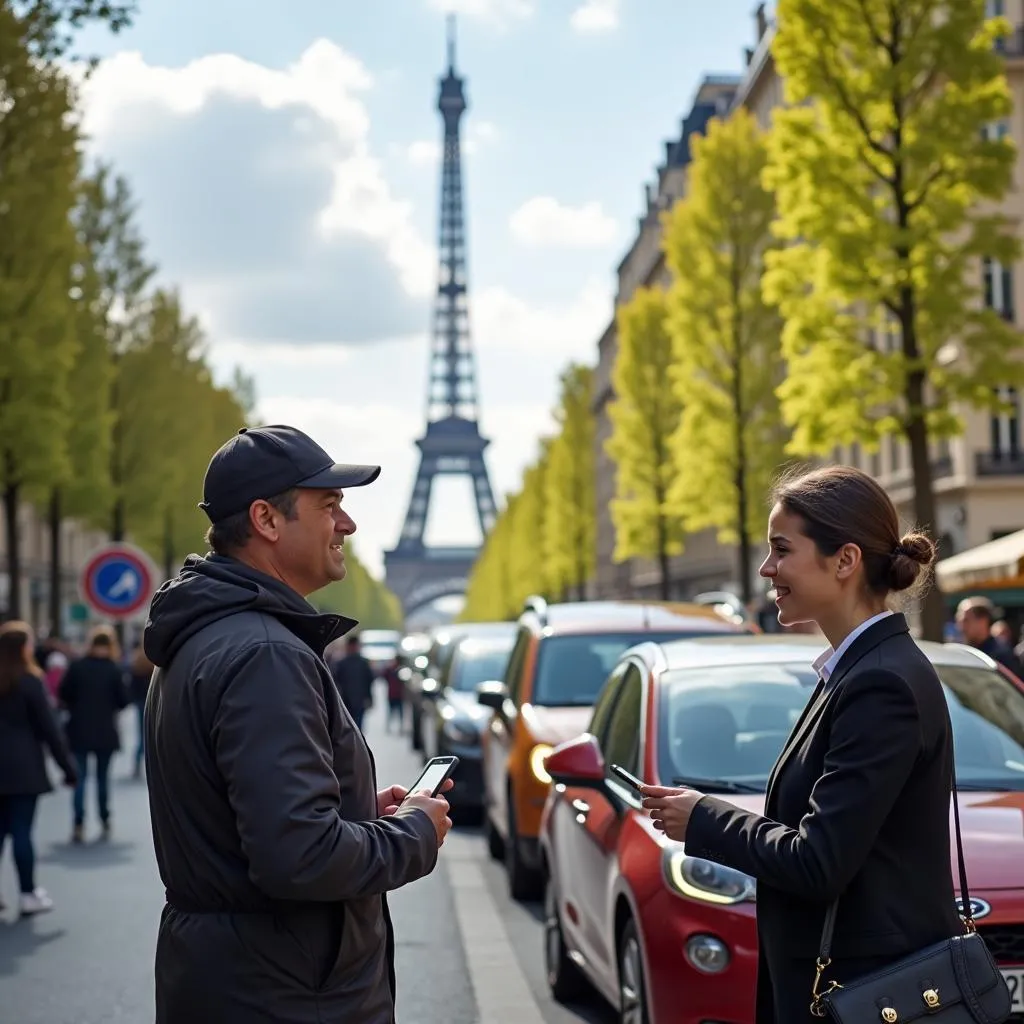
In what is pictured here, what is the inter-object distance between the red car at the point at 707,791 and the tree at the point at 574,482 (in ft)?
228

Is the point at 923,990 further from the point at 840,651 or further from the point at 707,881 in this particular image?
the point at 707,881

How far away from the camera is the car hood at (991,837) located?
5.61m

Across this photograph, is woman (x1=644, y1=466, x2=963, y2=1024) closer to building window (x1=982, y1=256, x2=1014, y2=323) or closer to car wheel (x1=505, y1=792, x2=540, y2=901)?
car wheel (x1=505, y1=792, x2=540, y2=901)

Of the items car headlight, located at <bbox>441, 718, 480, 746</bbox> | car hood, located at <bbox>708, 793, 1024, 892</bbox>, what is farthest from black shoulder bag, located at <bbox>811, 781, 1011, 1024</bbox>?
car headlight, located at <bbox>441, 718, 480, 746</bbox>

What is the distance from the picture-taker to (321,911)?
331cm

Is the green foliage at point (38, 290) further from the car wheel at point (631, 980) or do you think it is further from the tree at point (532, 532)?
the tree at point (532, 532)

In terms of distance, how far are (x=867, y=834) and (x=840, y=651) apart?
363 mm

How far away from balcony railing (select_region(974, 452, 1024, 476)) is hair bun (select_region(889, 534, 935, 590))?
4286 centimetres

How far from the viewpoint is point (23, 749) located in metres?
11.7

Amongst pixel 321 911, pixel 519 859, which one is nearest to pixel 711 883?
pixel 321 911

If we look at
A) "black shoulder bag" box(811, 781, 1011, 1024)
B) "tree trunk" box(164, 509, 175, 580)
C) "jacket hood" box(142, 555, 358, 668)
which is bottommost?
"black shoulder bag" box(811, 781, 1011, 1024)

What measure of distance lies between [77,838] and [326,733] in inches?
528

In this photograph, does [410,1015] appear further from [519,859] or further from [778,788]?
[778,788]

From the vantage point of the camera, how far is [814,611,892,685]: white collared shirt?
3.57m
